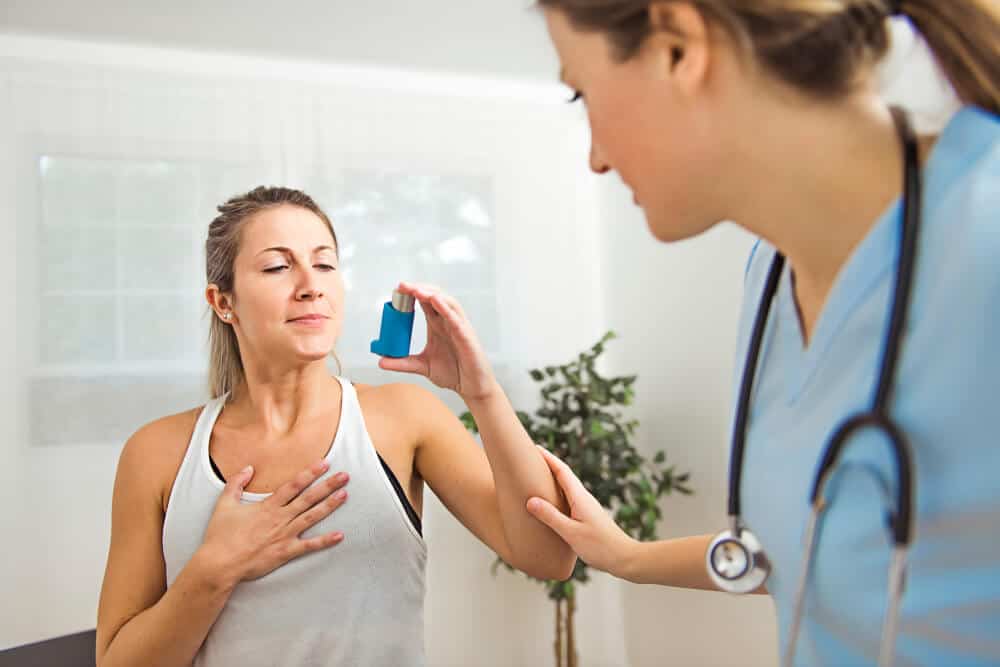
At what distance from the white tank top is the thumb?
0.08 feet

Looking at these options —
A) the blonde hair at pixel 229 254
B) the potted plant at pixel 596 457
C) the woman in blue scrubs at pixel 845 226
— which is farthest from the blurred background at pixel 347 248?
the woman in blue scrubs at pixel 845 226

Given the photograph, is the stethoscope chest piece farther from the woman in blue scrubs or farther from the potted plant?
the potted plant

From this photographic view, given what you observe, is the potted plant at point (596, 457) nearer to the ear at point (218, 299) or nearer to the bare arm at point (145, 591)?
the ear at point (218, 299)

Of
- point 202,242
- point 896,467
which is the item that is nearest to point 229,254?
point 896,467

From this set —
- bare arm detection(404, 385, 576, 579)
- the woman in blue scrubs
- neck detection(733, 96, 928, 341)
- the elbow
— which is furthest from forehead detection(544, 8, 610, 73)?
the elbow

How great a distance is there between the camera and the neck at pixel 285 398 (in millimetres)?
1591

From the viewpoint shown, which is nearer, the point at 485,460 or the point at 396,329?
the point at 396,329

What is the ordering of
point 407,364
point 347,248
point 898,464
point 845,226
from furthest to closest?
point 347,248 → point 407,364 → point 845,226 → point 898,464

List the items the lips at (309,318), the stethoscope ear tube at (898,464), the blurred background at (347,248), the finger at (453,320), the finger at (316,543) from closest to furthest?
1. the stethoscope ear tube at (898,464)
2. the finger at (453,320)
3. the finger at (316,543)
4. the lips at (309,318)
5. the blurred background at (347,248)

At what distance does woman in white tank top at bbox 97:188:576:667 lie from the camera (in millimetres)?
1311

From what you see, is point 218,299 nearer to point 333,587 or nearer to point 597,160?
point 333,587

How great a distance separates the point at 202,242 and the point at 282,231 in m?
1.67

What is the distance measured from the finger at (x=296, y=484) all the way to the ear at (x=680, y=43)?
989 mm

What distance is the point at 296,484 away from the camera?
4.66ft
